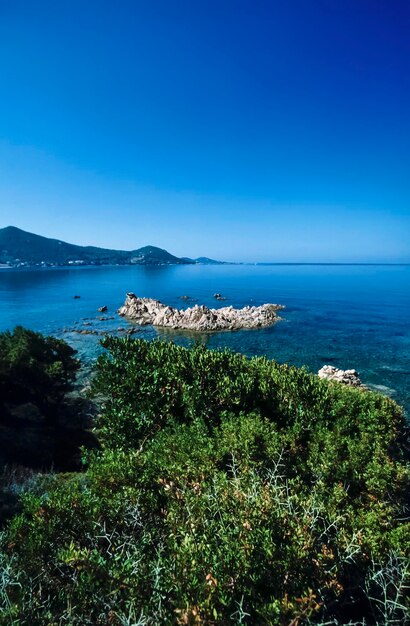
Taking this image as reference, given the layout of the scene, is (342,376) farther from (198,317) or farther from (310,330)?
(198,317)

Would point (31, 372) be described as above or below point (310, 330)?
above

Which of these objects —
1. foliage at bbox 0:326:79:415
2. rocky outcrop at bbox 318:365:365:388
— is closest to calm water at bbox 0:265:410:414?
rocky outcrop at bbox 318:365:365:388

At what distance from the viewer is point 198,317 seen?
57844 mm

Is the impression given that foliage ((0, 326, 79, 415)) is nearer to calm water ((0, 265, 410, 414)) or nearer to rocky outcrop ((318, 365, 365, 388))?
calm water ((0, 265, 410, 414))

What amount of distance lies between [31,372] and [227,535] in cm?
2242

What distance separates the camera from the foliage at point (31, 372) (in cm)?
2373

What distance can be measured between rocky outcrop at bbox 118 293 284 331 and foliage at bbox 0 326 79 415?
31.6 meters

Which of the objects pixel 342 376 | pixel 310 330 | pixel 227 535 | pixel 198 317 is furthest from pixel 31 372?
pixel 310 330

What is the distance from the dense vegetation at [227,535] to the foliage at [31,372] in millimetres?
16241

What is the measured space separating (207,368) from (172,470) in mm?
6070

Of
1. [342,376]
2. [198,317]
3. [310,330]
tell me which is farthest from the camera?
[198,317]

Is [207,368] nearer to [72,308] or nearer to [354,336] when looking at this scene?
[354,336]

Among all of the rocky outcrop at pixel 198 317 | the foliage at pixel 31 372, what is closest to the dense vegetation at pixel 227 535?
the foliage at pixel 31 372

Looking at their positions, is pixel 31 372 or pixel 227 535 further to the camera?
pixel 31 372
